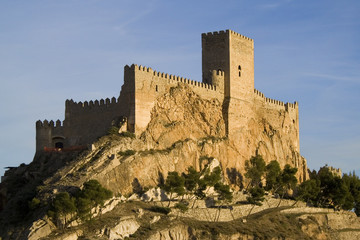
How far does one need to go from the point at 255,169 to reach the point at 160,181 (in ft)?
36.4

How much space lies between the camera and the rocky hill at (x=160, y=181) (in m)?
56.2

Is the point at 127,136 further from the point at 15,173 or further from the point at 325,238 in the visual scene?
the point at 325,238

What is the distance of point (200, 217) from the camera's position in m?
61.1

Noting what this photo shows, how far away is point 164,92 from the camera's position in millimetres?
67375

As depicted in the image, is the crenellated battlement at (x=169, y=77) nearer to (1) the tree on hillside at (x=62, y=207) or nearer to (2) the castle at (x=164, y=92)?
(2) the castle at (x=164, y=92)

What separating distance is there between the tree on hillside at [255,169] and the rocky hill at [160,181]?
2.54ft

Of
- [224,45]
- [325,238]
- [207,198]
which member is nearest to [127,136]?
[207,198]

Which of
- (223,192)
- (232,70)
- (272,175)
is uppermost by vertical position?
(232,70)

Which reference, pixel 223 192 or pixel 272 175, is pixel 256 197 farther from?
pixel 272 175

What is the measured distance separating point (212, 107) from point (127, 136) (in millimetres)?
10738

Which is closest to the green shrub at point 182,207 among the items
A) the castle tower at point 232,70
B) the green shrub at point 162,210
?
the green shrub at point 162,210

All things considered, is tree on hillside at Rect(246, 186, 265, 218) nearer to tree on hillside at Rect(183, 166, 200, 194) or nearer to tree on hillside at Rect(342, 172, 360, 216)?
tree on hillside at Rect(183, 166, 200, 194)

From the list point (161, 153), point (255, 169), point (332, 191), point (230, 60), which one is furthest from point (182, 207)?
point (332, 191)

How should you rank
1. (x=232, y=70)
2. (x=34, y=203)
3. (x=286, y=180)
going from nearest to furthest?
(x=34, y=203) → (x=286, y=180) → (x=232, y=70)
